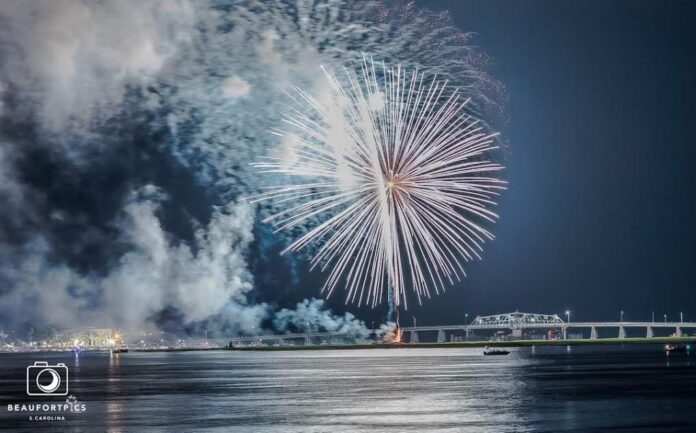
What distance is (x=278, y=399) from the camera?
65125 millimetres

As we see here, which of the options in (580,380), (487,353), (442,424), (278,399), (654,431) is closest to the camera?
(654,431)

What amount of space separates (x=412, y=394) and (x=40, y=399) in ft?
83.6

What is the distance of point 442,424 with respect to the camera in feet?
152

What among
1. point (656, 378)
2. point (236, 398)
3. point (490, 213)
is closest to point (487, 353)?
point (656, 378)

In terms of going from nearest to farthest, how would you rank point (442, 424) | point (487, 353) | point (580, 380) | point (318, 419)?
point (442, 424) → point (318, 419) → point (580, 380) → point (487, 353)

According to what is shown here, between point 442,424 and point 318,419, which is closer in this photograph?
point 442,424

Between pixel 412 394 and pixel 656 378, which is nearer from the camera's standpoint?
pixel 412 394

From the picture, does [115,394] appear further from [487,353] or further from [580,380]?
[487,353]

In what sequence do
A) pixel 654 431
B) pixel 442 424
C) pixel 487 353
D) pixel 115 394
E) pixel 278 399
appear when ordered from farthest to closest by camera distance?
pixel 487 353 < pixel 115 394 < pixel 278 399 < pixel 442 424 < pixel 654 431

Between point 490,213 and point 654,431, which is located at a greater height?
point 490,213

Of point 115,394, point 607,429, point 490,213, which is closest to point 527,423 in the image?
point 607,429

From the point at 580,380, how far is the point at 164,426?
1842 inches

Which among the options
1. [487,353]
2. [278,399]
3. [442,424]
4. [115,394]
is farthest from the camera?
[487,353]

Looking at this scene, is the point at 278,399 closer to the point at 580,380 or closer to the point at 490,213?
the point at 490,213
